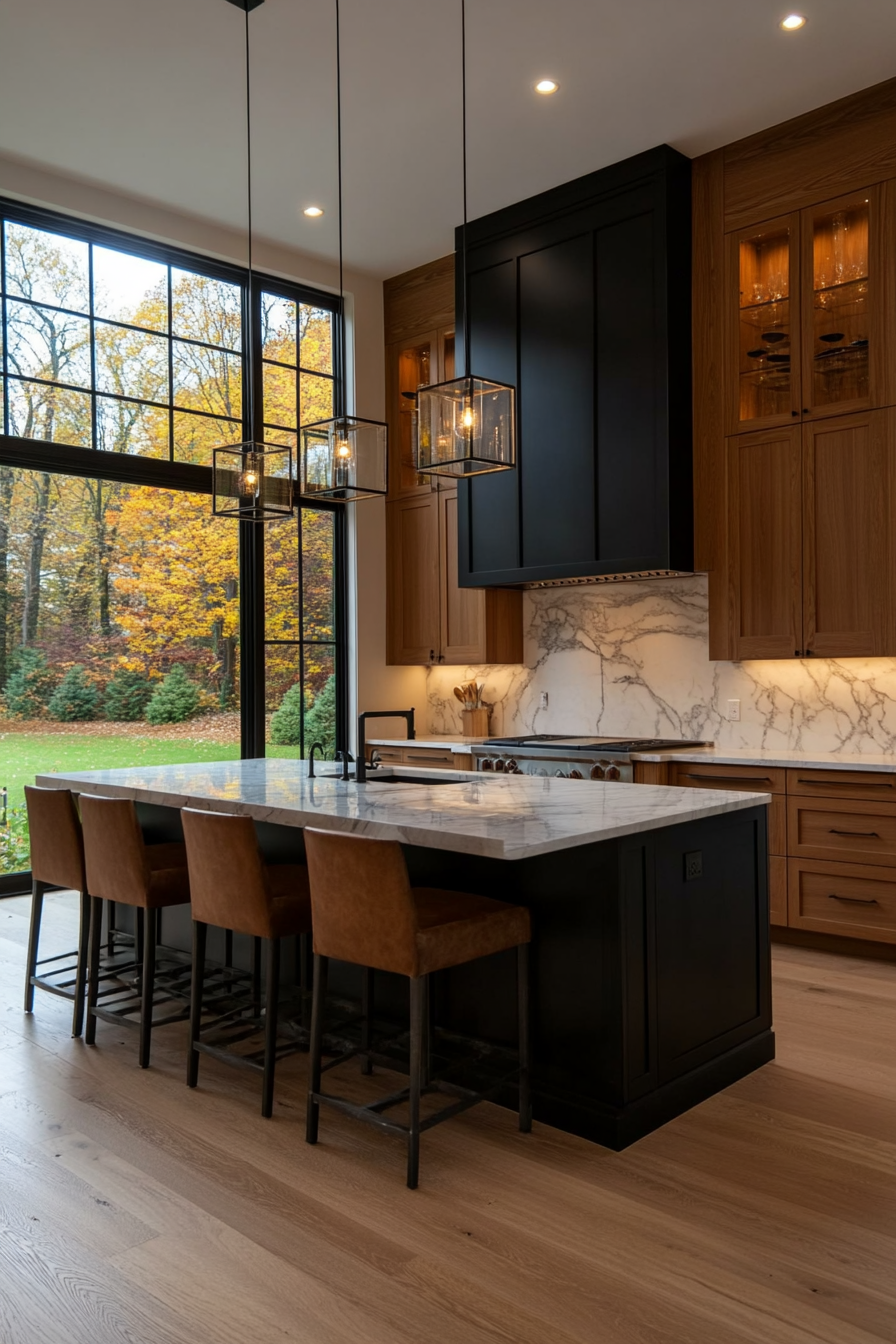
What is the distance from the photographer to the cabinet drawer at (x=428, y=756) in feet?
19.8

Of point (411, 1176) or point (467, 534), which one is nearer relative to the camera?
point (411, 1176)

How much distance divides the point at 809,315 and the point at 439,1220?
4.24 meters

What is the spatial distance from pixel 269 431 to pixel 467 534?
1.45 meters

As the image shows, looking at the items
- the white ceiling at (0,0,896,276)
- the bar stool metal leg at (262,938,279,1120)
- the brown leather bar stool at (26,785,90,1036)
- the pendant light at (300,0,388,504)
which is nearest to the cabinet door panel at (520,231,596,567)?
the white ceiling at (0,0,896,276)

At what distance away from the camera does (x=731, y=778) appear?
483 centimetres

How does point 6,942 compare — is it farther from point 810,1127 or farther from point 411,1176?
point 810,1127

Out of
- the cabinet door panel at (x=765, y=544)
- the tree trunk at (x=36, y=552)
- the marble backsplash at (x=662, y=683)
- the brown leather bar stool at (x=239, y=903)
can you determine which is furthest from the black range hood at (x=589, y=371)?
the tree trunk at (x=36, y=552)

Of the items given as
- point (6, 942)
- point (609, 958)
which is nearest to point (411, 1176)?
point (609, 958)

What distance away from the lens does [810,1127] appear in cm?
280

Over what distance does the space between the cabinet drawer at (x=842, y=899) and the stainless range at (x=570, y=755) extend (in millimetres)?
921

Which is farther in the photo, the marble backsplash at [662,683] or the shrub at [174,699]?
the shrub at [174,699]

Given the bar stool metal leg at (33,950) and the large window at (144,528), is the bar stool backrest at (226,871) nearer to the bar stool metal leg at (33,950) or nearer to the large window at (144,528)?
the bar stool metal leg at (33,950)

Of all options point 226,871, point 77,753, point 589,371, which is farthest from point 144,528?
point 226,871

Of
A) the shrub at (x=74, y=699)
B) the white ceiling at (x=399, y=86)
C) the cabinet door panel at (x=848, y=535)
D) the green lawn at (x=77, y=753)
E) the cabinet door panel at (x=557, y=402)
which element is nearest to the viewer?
the white ceiling at (x=399, y=86)
